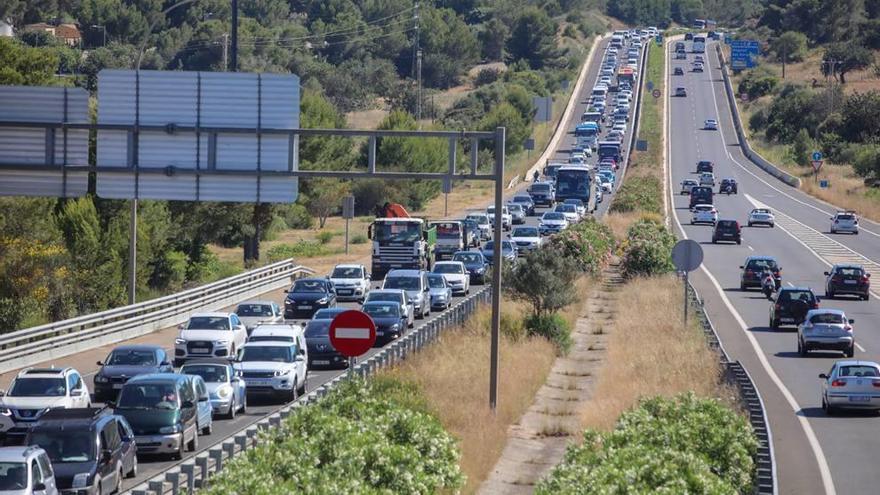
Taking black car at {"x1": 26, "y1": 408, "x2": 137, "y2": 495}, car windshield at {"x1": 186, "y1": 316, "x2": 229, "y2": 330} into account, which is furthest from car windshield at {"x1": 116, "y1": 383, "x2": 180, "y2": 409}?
car windshield at {"x1": 186, "y1": 316, "x2": 229, "y2": 330}

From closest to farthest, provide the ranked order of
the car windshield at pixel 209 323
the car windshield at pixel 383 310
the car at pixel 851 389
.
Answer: the car at pixel 851 389 → the car windshield at pixel 209 323 → the car windshield at pixel 383 310

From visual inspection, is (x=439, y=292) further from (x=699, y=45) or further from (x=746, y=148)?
(x=699, y=45)

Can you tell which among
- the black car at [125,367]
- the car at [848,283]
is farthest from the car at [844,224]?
the black car at [125,367]

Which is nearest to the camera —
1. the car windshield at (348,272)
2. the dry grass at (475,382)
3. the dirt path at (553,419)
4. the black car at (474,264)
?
the dirt path at (553,419)

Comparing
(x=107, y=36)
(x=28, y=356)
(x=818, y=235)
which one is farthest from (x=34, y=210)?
(x=107, y=36)

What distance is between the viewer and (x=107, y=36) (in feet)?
497

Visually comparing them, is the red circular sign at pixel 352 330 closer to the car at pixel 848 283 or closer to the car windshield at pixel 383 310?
the car windshield at pixel 383 310

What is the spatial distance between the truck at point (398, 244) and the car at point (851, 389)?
29.5 metres

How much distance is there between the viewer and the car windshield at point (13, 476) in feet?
60.2

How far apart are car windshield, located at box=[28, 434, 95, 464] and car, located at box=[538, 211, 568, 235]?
52002mm

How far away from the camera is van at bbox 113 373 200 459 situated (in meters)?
24.5

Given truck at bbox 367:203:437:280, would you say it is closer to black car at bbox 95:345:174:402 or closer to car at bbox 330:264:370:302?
car at bbox 330:264:370:302

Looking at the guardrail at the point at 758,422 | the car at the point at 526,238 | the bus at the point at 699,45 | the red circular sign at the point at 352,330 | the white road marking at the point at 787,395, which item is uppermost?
the bus at the point at 699,45

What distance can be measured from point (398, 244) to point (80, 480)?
38105 millimetres
